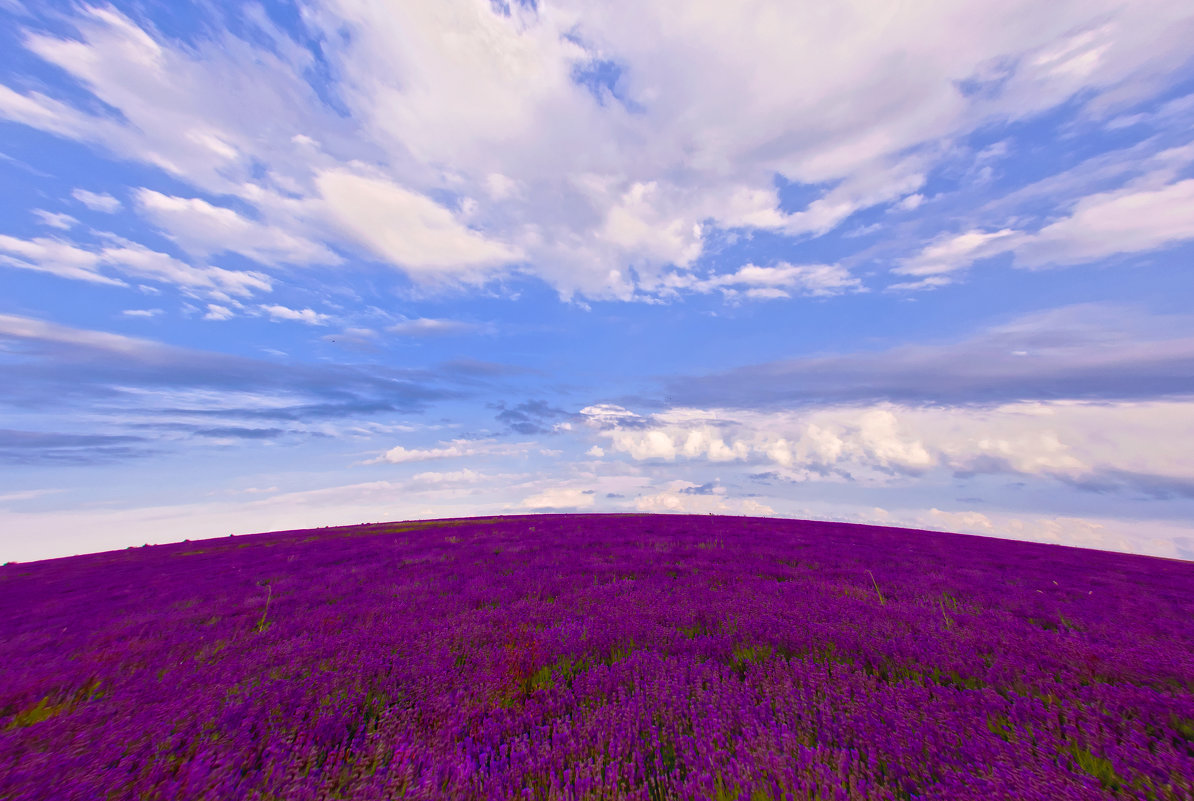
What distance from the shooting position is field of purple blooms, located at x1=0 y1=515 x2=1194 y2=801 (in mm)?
2396

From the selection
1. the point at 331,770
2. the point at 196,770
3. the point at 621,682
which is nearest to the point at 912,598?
the point at 621,682

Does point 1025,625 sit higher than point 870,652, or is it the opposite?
point 870,652

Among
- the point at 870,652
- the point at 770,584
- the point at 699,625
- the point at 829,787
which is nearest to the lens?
the point at 829,787

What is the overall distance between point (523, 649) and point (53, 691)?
4.27m

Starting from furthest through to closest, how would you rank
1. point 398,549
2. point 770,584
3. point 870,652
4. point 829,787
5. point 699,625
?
point 398,549 < point 770,584 < point 699,625 < point 870,652 < point 829,787

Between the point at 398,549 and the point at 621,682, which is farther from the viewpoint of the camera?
the point at 398,549

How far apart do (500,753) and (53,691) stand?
4.68 meters

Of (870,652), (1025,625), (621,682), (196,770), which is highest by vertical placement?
(196,770)

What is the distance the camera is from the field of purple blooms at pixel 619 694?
240cm

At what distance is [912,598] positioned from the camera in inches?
250

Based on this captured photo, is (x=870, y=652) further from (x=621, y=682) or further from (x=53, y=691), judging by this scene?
(x=53, y=691)

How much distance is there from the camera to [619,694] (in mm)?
3236

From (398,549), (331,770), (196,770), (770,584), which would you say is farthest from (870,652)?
(398,549)

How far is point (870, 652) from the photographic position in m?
4.00
